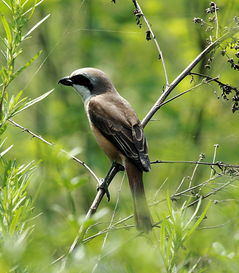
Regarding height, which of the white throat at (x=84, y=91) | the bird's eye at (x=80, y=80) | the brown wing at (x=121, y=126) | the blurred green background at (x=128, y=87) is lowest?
the blurred green background at (x=128, y=87)

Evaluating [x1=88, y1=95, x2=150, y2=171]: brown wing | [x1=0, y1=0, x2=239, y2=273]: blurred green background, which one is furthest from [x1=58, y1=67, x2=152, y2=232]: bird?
[x1=0, y1=0, x2=239, y2=273]: blurred green background

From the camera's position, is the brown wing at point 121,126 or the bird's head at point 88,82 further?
the bird's head at point 88,82

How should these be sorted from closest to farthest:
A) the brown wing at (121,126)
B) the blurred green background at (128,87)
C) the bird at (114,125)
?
the bird at (114,125) → the brown wing at (121,126) → the blurred green background at (128,87)

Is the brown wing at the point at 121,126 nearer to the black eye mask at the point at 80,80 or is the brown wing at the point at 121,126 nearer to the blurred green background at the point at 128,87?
the black eye mask at the point at 80,80

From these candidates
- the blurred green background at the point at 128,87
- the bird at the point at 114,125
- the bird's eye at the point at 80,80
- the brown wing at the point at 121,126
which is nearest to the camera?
the bird at the point at 114,125

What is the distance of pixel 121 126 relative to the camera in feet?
13.7

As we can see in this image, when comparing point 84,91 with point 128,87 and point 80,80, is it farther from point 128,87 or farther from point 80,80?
point 128,87

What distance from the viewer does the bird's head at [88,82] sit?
472 cm

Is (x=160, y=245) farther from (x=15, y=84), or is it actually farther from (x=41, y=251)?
(x=15, y=84)

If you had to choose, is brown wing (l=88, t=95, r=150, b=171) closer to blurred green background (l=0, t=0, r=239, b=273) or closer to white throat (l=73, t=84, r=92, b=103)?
white throat (l=73, t=84, r=92, b=103)

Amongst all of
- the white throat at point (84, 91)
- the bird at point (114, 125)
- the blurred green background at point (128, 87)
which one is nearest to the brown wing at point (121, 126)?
the bird at point (114, 125)

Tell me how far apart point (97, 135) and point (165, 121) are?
203cm

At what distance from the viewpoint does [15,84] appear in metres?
6.99

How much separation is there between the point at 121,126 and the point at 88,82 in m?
0.76
